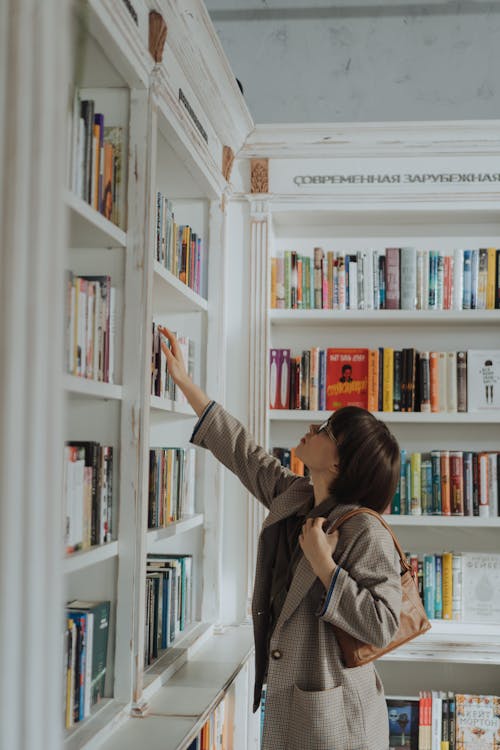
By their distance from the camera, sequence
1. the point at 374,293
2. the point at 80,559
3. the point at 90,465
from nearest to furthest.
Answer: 1. the point at 80,559
2. the point at 90,465
3. the point at 374,293

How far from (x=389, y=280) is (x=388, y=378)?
1.21 ft

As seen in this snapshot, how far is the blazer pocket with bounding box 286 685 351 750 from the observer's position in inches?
70.3

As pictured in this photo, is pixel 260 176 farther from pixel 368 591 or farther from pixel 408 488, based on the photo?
pixel 368 591

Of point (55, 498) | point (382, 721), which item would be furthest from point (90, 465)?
point (55, 498)

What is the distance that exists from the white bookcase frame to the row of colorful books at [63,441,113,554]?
1.30 meters

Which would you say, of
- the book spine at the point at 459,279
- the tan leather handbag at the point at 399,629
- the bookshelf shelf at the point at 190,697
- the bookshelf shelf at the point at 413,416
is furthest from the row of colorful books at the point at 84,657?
the book spine at the point at 459,279

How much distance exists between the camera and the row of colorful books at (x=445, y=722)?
295cm

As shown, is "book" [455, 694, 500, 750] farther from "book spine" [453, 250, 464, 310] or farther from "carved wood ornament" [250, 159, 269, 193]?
"carved wood ornament" [250, 159, 269, 193]

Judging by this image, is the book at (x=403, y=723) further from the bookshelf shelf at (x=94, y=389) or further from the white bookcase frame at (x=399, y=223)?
the bookshelf shelf at (x=94, y=389)

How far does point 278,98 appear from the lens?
359cm

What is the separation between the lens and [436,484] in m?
3.10

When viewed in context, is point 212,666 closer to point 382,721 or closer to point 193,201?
point 382,721

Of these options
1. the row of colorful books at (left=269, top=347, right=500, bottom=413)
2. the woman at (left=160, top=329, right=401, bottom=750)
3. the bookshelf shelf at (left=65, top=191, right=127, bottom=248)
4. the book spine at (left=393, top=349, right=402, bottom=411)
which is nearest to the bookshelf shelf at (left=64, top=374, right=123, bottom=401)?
the bookshelf shelf at (left=65, top=191, right=127, bottom=248)

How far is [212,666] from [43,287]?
198 centimetres
